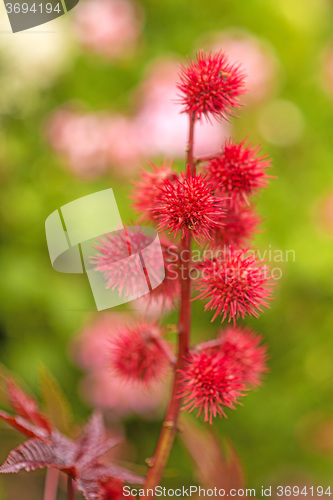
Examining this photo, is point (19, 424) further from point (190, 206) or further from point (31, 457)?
point (190, 206)

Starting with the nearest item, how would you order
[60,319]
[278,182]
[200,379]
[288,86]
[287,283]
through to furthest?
[200,379], [60,319], [287,283], [278,182], [288,86]

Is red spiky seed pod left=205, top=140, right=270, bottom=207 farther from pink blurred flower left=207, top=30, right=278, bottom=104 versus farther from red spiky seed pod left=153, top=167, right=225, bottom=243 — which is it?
pink blurred flower left=207, top=30, right=278, bottom=104

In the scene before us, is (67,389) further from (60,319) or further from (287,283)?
(287,283)

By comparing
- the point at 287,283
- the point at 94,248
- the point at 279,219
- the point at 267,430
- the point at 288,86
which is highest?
the point at 288,86

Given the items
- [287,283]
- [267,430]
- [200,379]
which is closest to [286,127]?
[287,283]

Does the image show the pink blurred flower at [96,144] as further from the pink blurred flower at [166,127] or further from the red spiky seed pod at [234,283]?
the red spiky seed pod at [234,283]

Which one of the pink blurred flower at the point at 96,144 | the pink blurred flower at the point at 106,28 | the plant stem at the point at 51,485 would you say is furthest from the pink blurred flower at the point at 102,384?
the pink blurred flower at the point at 106,28
